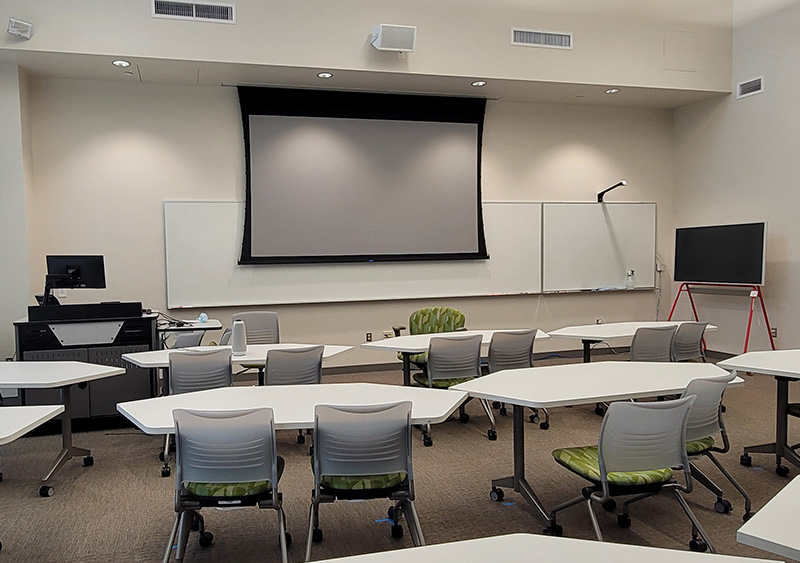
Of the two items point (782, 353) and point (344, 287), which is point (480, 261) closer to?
point (344, 287)

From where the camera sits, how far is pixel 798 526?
197 cm

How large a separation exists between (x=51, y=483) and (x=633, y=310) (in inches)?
299

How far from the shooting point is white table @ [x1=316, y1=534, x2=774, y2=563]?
182 cm

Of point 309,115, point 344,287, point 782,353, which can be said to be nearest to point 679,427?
point 782,353

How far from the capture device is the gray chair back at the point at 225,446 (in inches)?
120

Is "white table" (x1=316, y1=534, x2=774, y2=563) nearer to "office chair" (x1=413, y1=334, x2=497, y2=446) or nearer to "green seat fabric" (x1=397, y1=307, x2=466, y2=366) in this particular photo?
"office chair" (x1=413, y1=334, x2=497, y2=446)

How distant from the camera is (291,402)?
146 inches

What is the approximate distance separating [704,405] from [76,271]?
5.19m

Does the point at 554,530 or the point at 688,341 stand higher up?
the point at 688,341

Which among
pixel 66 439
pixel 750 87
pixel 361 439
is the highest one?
pixel 750 87

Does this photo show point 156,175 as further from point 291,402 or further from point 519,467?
point 519,467

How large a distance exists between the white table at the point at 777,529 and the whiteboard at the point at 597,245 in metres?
6.93

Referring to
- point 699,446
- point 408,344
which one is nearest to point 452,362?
point 408,344

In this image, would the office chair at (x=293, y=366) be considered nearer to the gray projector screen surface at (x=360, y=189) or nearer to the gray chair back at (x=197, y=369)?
the gray chair back at (x=197, y=369)
